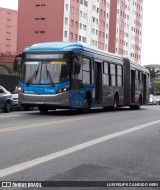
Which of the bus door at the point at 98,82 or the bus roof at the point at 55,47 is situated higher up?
the bus roof at the point at 55,47

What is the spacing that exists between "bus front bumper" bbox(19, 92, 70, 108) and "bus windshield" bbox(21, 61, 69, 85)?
610 mm

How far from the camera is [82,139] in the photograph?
11484 mm

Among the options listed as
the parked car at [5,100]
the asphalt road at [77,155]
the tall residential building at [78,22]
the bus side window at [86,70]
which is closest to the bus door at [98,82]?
the bus side window at [86,70]

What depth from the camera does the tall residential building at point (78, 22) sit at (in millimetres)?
88438

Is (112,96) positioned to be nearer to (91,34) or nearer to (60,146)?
(60,146)

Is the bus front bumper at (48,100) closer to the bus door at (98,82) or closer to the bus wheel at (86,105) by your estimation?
the bus wheel at (86,105)

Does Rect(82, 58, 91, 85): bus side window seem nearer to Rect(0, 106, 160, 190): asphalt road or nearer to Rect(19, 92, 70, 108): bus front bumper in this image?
Rect(19, 92, 70, 108): bus front bumper

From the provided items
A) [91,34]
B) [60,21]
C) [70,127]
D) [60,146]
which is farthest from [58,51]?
[91,34]

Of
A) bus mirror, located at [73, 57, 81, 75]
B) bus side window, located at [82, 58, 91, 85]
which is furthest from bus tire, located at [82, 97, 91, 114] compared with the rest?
bus mirror, located at [73, 57, 81, 75]

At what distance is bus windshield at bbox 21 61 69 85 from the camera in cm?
1952

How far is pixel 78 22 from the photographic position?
94.3 m

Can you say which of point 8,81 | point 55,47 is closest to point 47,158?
point 55,47

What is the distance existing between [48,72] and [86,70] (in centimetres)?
263

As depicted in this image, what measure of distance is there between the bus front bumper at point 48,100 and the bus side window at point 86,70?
2017 millimetres
